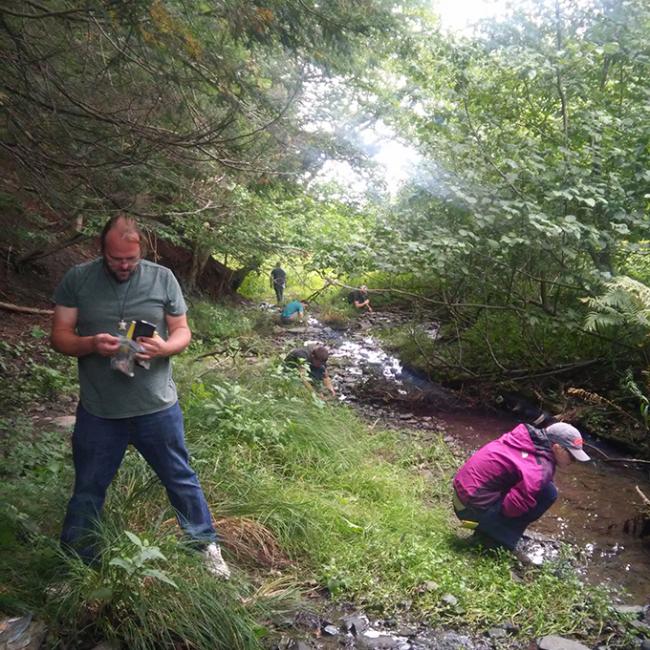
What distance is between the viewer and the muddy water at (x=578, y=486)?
463 centimetres

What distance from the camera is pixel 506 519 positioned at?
171 inches

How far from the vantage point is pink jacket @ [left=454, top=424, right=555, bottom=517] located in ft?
13.8

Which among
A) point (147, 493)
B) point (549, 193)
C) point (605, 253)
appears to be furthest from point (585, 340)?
point (147, 493)

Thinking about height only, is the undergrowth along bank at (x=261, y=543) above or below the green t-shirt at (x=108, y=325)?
below

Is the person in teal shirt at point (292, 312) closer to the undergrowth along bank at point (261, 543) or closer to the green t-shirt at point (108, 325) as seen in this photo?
the undergrowth along bank at point (261, 543)

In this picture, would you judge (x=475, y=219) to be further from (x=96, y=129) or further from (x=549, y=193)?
(x=96, y=129)

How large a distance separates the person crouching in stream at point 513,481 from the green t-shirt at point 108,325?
8.82ft

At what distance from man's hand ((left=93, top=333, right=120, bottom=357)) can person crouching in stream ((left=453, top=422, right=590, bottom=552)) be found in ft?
9.87

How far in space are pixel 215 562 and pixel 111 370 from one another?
3.90 ft

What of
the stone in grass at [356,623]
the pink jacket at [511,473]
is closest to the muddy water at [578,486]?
the pink jacket at [511,473]

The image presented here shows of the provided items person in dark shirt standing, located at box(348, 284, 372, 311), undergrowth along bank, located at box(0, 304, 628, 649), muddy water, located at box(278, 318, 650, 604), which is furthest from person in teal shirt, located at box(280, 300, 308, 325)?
undergrowth along bank, located at box(0, 304, 628, 649)

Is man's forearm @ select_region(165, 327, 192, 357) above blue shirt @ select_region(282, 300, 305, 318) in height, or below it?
above

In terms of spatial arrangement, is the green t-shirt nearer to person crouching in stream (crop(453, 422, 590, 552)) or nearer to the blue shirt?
person crouching in stream (crop(453, 422, 590, 552))

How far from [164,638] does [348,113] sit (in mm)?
13791
